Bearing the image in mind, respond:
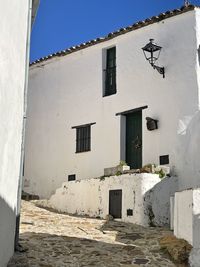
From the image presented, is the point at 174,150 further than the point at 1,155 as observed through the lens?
Yes

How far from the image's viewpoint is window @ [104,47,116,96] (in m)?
14.7

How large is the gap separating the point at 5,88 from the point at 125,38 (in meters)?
9.68

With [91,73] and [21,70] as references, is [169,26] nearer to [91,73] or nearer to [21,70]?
[91,73]

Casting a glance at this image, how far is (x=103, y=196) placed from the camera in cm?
1206

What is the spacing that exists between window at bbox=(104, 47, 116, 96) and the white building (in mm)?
7197

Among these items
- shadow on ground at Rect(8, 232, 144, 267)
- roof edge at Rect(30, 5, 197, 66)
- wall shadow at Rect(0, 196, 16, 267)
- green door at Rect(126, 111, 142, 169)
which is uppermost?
roof edge at Rect(30, 5, 197, 66)

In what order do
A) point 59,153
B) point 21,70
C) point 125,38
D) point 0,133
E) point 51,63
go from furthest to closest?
point 51,63 < point 59,153 < point 125,38 < point 21,70 < point 0,133

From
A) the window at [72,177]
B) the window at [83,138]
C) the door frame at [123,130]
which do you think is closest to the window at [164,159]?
the door frame at [123,130]

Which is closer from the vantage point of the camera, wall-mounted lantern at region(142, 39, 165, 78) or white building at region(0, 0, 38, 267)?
white building at region(0, 0, 38, 267)

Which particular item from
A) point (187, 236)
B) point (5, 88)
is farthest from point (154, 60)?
point (5, 88)

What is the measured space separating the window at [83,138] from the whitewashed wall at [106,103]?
0.57 feet

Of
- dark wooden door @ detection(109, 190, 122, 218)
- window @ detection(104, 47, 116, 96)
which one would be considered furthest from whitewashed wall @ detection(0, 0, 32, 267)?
window @ detection(104, 47, 116, 96)

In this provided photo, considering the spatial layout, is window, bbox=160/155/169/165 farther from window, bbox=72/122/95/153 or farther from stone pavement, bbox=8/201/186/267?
window, bbox=72/122/95/153

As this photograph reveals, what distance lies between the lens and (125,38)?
14406 mm
